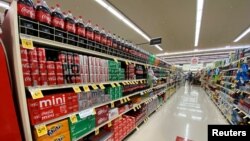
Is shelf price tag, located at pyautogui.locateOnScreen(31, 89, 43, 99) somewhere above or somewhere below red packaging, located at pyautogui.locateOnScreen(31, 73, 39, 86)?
below

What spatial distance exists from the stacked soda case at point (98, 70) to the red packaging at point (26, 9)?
81 cm

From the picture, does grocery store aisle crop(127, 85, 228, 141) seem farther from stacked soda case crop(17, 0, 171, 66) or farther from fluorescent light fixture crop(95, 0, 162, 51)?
fluorescent light fixture crop(95, 0, 162, 51)

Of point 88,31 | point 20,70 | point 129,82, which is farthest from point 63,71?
point 129,82

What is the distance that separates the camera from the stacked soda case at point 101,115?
6.44ft

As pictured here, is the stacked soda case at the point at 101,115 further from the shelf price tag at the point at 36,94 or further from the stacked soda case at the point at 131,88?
the shelf price tag at the point at 36,94

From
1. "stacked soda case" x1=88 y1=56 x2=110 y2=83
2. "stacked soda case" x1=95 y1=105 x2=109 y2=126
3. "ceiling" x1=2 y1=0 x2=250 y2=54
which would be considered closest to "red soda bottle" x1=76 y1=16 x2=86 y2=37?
"stacked soda case" x1=88 y1=56 x2=110 y2=83

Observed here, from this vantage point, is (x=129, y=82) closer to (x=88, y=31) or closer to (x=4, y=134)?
(x=88, y=31)

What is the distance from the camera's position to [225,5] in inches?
225

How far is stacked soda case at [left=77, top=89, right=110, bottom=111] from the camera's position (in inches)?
66.4

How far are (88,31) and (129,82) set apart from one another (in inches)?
59.0

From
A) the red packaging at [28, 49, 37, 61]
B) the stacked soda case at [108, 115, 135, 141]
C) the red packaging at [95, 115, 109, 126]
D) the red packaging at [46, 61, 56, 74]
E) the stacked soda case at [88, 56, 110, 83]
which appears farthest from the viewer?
the stacked soda case at [108, 115, 135, 141]

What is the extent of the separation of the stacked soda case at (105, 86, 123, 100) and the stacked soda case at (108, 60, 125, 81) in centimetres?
17

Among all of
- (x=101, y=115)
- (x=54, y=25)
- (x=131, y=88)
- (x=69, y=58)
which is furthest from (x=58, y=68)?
(x=131, y=88)

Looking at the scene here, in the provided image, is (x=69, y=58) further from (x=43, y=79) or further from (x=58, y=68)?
(x=43, y=79)
